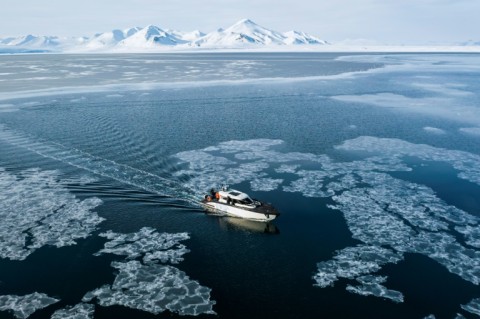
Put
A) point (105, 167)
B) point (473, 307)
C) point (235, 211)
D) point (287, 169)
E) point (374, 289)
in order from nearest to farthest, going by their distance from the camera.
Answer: point (473, 307)
point (374, 289)
point (235, 211)
point (105, 167)
point (287, 169)

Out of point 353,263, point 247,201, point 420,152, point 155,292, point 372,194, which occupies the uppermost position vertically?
point 420,152

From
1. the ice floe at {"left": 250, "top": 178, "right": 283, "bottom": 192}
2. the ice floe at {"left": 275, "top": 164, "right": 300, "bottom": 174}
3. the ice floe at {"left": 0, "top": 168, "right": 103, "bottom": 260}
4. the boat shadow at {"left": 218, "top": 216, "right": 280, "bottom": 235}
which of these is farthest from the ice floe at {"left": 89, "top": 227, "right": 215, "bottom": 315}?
the ice floe at {"left": 275, "top": 164, "right": 300, "bottom": 174}

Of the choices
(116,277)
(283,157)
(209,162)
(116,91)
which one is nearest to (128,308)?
(116,277)

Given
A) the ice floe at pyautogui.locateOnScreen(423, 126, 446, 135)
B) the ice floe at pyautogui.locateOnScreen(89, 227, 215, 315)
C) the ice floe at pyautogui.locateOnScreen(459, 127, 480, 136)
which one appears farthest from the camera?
the ice floe at pyautogui.locateOnScreen(423, 126, 446, 135)

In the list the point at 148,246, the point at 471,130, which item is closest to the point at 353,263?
the point at 148,246

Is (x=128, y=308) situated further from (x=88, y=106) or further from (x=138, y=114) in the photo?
(x=88, y=106)

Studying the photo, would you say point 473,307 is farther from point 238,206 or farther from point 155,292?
point 155,292

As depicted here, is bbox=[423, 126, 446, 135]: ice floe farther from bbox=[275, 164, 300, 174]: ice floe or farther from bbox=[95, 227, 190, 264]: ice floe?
bbox=[95, 227, 190, 264]: ice floe
